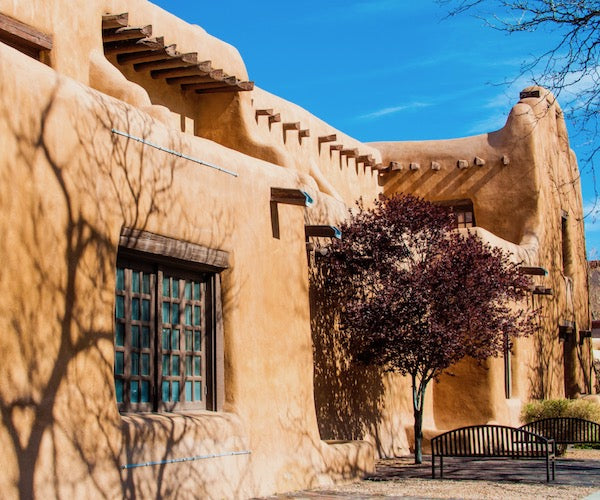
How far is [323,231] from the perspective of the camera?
13.8m

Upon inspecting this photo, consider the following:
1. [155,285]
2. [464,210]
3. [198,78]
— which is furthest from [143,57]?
[464,210]

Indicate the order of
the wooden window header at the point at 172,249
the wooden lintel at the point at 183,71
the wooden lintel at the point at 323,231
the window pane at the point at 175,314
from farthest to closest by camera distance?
1. the wooden lintel at the point at 183,71
2. the wooden lintel at the point at 323,231
3. the window pane at the point at 175,314
4. the wooden window header at the point at 172,249

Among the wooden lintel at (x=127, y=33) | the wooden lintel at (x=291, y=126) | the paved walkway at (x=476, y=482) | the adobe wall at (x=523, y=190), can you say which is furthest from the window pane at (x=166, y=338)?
the adobe wall at (x=523, y=190)

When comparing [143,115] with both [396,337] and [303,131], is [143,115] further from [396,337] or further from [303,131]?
[303,131]

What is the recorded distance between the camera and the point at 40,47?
42.0ft

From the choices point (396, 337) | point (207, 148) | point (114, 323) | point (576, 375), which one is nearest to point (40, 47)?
point (207, 148)

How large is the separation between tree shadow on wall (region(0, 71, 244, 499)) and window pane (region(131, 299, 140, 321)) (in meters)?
0.79

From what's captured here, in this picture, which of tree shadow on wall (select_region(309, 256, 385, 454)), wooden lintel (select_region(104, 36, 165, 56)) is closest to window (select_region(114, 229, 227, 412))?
tree shadow on wall (select_region(309, 256, 385, 454))

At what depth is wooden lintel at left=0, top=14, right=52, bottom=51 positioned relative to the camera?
482 inches

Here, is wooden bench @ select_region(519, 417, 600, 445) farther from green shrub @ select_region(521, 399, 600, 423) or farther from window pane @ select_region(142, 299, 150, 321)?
window pane @ select_region(142, 299, 150, 321)

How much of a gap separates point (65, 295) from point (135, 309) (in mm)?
1516

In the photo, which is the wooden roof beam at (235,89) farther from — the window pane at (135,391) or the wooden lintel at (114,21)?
the window pane at (135,391)

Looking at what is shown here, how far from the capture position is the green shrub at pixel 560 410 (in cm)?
1959

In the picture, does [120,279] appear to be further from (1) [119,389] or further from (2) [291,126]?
(2) [291,126]
